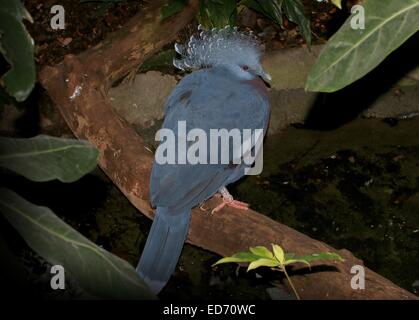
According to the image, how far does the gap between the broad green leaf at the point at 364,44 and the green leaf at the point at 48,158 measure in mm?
437

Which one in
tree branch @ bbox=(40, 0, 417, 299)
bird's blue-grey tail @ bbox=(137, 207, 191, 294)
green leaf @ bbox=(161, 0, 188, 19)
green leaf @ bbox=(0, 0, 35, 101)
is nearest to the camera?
green leaf @ bbox=(0, 0, 35, 101)

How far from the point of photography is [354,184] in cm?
393

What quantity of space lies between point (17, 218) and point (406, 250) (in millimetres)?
2722

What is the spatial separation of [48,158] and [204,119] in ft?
4.63

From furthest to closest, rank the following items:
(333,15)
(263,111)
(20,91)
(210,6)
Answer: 1. (333,15)
2. (210,6)
3. (263,111)
4. (20,91)

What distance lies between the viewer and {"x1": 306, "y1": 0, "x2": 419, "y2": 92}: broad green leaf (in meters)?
1.17

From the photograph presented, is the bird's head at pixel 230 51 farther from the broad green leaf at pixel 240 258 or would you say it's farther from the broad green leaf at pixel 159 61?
the broad green leaf at pixel 240 258

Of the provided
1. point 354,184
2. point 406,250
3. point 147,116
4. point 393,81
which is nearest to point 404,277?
point 406,250

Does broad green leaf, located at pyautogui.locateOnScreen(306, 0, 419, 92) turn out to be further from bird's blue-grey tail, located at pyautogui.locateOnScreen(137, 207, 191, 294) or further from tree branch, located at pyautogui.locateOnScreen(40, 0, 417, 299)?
bird's blue-grey tail, located at pyautogui.locateOnScreen(137, 207, 191, 294)

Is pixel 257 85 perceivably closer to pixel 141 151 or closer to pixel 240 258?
pixel 141 151

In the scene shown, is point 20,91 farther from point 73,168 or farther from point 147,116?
point 147,116

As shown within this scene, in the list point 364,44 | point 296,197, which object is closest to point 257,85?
point 296,197

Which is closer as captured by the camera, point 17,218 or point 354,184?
point 17,218

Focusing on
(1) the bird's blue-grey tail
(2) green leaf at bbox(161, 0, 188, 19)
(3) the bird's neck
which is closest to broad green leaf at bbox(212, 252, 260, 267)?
(1) the bird's blue-grey tail
